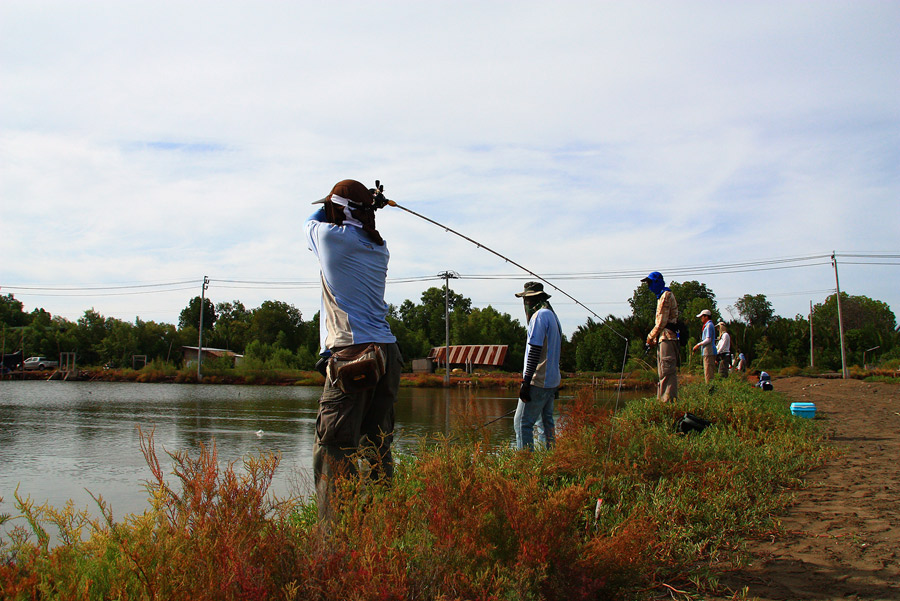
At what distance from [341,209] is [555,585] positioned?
2180 mm

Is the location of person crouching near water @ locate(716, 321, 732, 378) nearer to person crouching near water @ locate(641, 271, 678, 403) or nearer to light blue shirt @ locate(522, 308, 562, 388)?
person crouching near water @ locate(641, 271, 678, 403)

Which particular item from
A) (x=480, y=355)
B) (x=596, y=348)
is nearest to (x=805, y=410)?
(x=596, y=348)

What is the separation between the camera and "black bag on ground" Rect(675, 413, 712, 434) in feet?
25.0

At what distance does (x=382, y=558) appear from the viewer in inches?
95.0

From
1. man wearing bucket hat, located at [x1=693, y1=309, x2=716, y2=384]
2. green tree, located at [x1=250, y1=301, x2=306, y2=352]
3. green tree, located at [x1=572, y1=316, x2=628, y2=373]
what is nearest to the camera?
man wearing bucket hat, located at [x1=693, y1=309, x2=716, y2=384]

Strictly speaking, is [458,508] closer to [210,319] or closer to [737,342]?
[737,342]

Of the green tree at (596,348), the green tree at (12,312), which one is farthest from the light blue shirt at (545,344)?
the green tree at (12,312)

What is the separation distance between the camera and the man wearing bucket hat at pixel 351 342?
336 centimetres

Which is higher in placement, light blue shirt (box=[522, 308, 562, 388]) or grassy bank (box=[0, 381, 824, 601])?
light blue shirt (box=[522, 308, 562, 388])

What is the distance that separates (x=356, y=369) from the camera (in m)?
3.33

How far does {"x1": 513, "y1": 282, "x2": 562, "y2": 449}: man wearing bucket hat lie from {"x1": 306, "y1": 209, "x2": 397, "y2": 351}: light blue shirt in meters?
2.79

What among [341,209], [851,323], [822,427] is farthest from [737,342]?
[851,323]

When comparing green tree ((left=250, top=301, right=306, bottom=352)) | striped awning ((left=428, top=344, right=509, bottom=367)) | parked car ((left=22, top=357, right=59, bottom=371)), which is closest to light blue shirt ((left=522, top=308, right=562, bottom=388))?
striped awning ((left=428, top=344, right=509, bottom=367))

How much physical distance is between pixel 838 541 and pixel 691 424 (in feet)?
12.2
